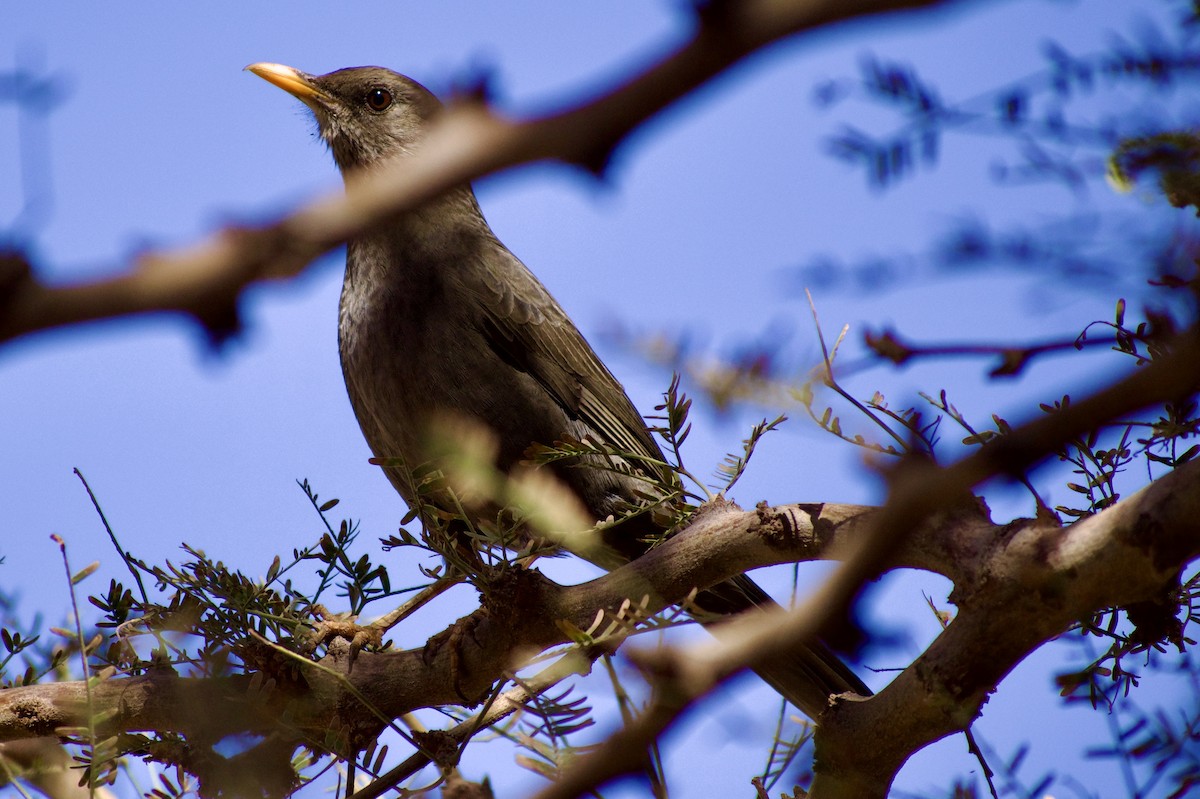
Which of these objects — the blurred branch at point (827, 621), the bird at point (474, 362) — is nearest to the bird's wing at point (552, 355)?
the bird at point (474, 362)

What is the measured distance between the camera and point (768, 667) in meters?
3.97

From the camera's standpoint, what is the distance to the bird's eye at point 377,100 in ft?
21.1

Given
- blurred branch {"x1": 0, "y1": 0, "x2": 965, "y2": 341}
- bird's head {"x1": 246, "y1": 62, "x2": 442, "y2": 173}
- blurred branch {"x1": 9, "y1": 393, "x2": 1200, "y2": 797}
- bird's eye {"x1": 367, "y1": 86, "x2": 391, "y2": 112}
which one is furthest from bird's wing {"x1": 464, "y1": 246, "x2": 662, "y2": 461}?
blurred branch {"x1": 0, "y1": 0, "x2": 965, "y2": 341}

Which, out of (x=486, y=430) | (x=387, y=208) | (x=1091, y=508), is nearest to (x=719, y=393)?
(x=1091, y=508)

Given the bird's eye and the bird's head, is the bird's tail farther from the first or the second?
the bird's eye

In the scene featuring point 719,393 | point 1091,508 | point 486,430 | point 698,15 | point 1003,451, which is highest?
point 486,430

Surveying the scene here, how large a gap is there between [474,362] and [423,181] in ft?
13.6

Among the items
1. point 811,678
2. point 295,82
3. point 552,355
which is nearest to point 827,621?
point 811,678

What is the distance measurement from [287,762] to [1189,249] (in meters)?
2.94

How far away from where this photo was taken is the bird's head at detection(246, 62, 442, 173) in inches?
249

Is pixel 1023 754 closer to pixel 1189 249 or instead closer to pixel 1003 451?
pixel 1189 249

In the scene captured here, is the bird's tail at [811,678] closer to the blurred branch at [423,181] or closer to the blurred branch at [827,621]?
the blurred branch at [827,621]

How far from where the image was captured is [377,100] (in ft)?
21.1

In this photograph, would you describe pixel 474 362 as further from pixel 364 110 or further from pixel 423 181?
pixel 423 181
